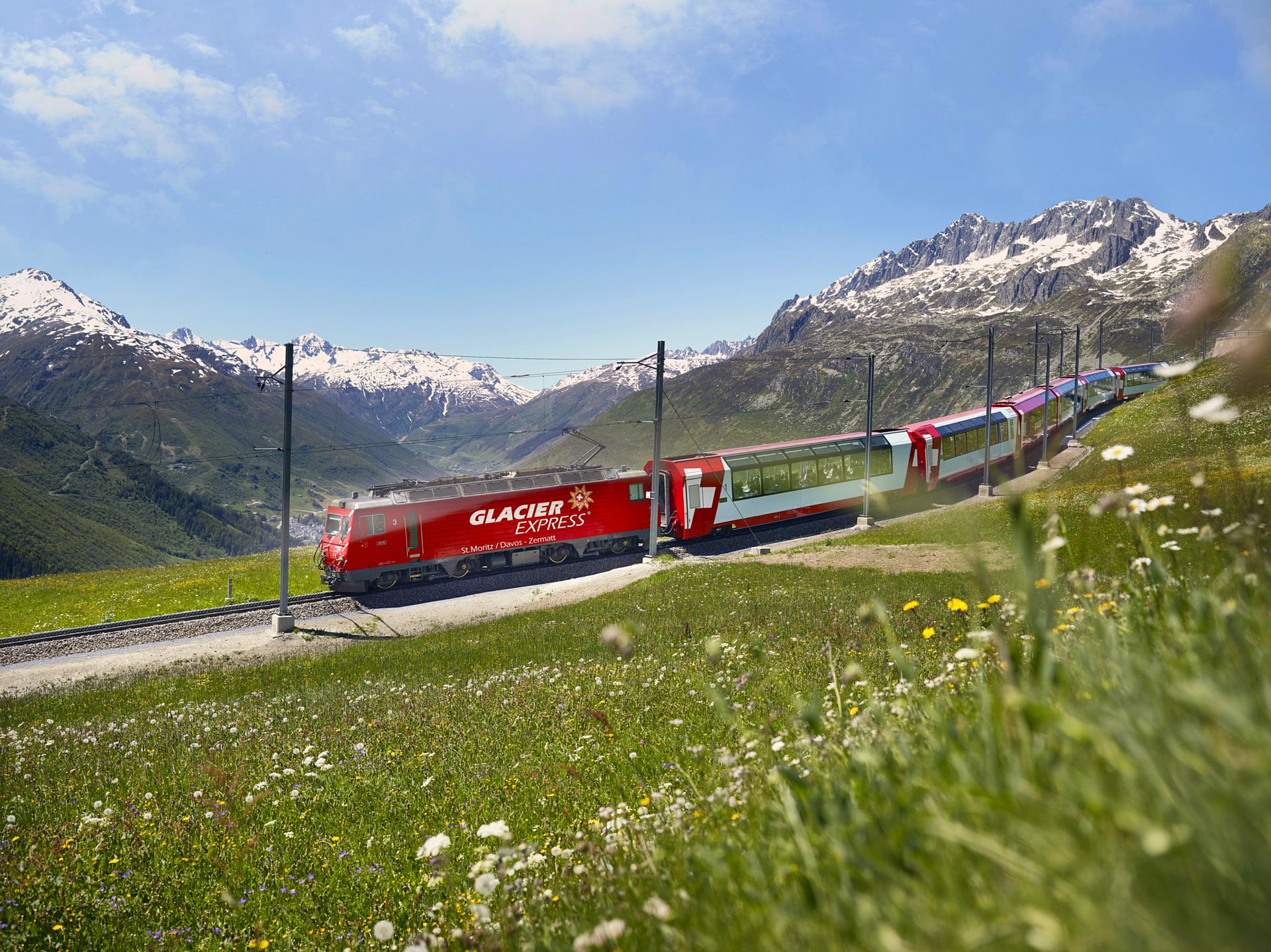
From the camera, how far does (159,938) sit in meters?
4.62

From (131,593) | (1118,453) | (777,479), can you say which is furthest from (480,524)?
(1118,453)

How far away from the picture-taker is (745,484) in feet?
110

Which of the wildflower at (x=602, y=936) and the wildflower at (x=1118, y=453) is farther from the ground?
the wildflower at (x=1118, y=453)

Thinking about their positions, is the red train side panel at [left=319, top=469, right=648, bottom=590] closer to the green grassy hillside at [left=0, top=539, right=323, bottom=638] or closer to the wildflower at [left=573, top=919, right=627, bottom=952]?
the green grassy hillside at [left=0, top=539, right=323, bottom=638]

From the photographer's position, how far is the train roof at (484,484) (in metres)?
30.4

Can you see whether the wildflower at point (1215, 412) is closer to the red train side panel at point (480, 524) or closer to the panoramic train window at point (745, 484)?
the red train side panel at point (480, 524)

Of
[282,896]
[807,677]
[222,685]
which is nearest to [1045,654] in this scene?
[282,896]

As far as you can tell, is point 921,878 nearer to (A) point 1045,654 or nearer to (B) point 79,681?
(A) point 1045,654

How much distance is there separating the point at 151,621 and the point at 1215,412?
101 ft

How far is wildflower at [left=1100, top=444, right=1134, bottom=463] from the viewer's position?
3070 millimetres

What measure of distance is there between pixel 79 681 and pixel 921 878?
23038mm

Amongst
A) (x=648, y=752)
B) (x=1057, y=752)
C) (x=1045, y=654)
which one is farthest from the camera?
(x=648, y=752)

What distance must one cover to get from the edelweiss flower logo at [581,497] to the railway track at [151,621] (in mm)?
10520

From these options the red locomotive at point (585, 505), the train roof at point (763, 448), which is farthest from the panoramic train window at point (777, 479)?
the train roof at point (763, 448)
